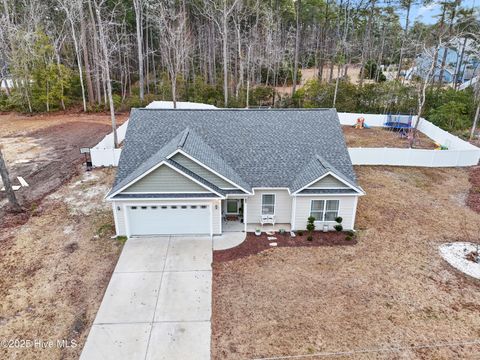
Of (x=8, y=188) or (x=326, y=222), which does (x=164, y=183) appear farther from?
(x=8, y=188)

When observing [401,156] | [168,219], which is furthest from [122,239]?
[401,156]

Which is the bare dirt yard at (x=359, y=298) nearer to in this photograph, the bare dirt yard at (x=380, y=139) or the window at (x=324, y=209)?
the window at (x=324, y=209)

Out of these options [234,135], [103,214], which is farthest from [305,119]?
[103,214]

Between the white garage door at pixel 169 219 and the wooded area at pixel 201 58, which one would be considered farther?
the wooded area at pixel 201 58

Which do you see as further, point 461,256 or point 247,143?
point 247,143

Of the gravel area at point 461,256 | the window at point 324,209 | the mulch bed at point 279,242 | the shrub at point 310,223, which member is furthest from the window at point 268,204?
the gravel area at point 461,256

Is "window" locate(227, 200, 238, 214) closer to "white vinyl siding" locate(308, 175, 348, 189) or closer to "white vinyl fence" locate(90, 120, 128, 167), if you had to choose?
"white vinyl siding" locate(308, 175, 348, 189)
